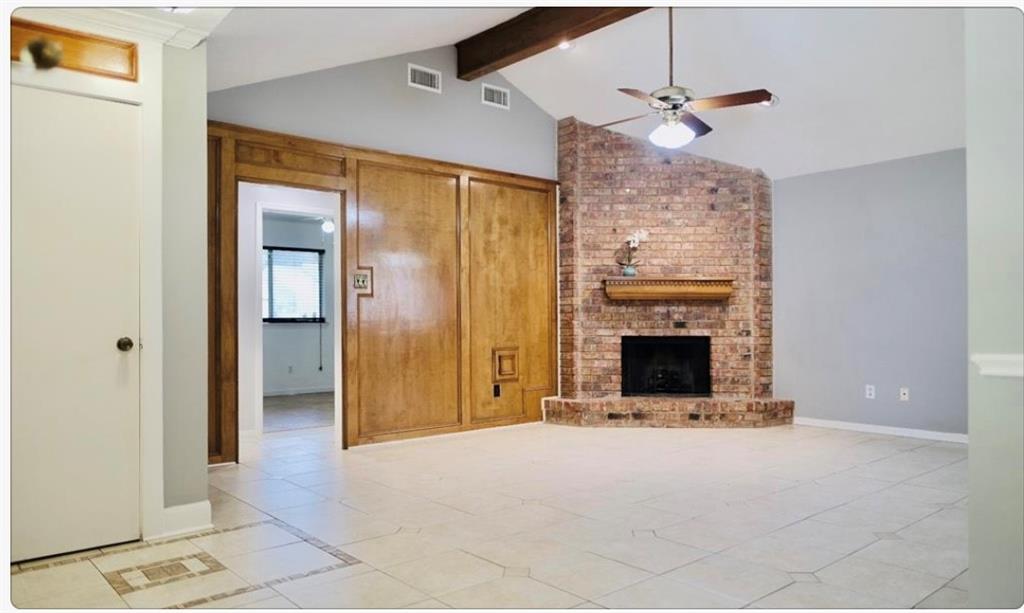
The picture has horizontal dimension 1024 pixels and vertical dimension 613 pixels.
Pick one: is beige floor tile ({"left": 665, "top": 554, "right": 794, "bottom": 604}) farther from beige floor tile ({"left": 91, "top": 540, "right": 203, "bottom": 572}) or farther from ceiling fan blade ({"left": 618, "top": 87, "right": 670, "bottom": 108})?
ceiling fan blade ({"left": 618, "top": 87, "right": 670, "bottom": 108})

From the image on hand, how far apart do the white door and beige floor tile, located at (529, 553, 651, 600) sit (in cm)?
193

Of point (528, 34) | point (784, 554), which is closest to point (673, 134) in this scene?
point (528, 34)

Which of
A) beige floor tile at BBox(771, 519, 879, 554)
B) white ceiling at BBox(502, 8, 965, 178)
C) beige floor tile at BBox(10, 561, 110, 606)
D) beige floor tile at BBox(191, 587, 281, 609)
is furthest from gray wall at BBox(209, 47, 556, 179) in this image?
beige floor tile at BBox(771, 519, 879, 554)

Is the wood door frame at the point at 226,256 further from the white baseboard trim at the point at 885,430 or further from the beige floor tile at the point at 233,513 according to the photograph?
the white baseboard trim at the point at 885,430

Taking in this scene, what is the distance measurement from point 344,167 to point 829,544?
13.7 feet

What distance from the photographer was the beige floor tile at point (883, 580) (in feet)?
8.13

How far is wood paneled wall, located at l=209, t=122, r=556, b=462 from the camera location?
190 inches

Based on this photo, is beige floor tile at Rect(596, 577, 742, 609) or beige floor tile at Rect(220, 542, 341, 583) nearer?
beige floor tile at Rect(596, 577, 742, 609)

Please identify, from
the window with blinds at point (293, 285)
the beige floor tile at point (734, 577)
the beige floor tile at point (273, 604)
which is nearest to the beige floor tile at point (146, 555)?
Answer: the beige floor tile at point (273, 604)

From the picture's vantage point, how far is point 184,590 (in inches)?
101

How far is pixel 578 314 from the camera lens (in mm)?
6699

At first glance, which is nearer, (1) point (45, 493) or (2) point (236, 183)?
(1) point (45, 493)

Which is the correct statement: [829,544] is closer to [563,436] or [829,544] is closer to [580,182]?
[563,436]

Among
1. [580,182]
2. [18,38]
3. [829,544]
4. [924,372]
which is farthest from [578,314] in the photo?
[18,38]
